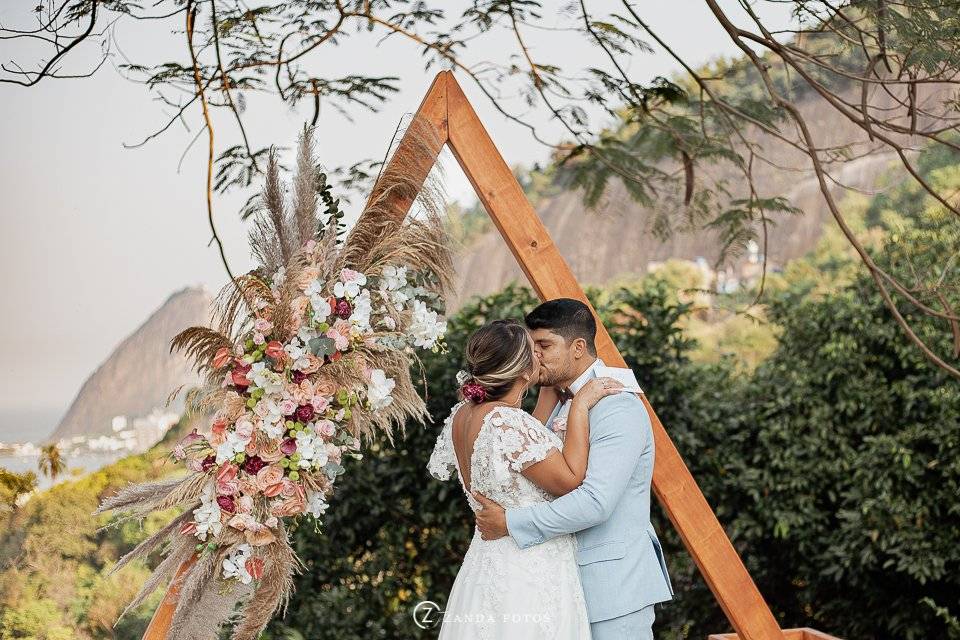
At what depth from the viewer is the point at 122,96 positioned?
5.37 meters

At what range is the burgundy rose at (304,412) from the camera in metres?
2.71

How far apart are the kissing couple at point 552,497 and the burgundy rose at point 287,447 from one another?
1.52 feet

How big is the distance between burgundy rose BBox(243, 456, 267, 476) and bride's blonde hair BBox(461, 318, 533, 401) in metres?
0.66

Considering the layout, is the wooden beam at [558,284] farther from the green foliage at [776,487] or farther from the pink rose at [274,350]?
the green foliage at [776,487]

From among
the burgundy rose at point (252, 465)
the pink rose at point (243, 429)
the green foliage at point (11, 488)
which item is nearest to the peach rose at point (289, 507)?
the burgundy rose at point (252, 465)

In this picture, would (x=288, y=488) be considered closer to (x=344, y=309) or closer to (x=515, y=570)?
(x=344, y=309)

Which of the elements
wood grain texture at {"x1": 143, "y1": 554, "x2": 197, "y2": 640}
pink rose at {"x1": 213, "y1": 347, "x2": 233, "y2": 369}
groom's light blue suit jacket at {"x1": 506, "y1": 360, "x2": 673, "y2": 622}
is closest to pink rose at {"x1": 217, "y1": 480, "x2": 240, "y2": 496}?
wood grain texture at {"x1": 143, "y1": 554, "x2": 197, "y2": 640}

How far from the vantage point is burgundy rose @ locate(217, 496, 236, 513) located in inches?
103

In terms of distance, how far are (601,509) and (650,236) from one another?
2200 centimetres

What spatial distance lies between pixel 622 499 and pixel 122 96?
4037 mm

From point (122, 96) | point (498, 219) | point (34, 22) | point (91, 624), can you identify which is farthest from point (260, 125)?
point (498, 219)

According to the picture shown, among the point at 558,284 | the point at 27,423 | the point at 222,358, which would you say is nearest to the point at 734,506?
the point at 558,284

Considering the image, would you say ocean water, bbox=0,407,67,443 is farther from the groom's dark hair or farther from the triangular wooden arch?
the groom's dark hair

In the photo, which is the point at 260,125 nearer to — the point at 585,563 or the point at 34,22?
the point at 34,22
